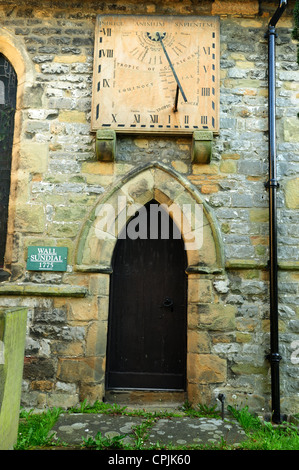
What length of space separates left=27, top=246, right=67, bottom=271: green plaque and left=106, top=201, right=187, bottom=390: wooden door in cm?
68

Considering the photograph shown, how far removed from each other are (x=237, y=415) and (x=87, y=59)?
13.7 feet

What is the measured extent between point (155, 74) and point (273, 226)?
2172 millimetres

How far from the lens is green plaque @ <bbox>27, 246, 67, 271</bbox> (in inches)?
160

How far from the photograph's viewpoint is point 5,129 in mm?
4504

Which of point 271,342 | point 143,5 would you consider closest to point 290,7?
point 143,5

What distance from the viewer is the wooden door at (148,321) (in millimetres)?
4336

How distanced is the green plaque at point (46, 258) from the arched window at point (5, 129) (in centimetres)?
43

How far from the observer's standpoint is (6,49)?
4.45 metres

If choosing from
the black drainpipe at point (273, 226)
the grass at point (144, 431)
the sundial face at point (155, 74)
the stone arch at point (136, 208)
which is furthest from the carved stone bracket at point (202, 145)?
the grass at point (144, 431)

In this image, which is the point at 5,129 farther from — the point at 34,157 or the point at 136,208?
the point at 136,208

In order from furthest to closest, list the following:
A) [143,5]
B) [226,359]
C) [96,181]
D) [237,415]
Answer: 1. [143,5]
2. [96,181]
3. [226,359]
4. [237,415]

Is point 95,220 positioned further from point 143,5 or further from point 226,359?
point 143,5

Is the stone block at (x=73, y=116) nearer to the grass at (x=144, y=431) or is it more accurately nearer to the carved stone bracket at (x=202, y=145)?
the carved stone bracket at (x=202, y=145)

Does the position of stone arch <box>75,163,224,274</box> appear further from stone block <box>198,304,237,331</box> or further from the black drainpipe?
the black drainpipe
